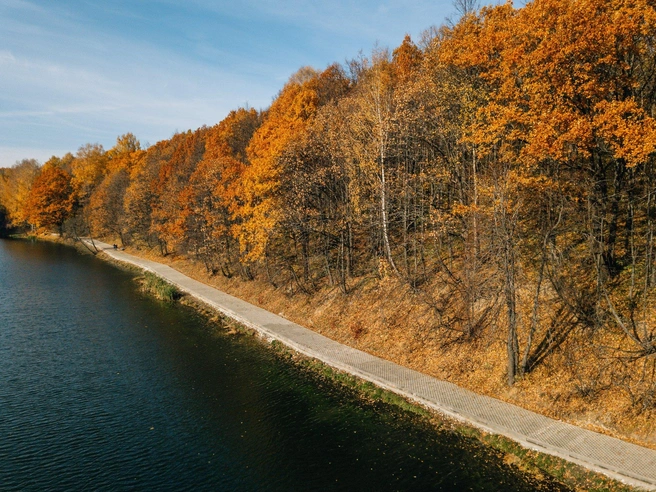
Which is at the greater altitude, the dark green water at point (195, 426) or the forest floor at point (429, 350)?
the forest floor at point (429, 350)

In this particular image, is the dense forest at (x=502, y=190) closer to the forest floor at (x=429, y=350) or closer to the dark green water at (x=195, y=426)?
the forest floor at (x=429, y=350)

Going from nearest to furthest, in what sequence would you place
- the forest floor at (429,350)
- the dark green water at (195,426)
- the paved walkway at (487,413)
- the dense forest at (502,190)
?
the paved walkway at (487,413), the dark green water at (195,426), the forest floor at (429,350), the dense forest at (502,190)

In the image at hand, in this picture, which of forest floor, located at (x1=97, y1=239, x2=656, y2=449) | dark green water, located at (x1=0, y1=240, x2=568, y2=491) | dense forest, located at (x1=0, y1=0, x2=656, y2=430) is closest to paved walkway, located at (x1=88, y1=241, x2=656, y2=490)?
forest floor, located at (x1=97, y1=239, x2=656, y2=449)

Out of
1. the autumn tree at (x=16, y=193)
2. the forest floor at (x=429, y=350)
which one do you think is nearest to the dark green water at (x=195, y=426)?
the forest floor at (x=429, y=350)

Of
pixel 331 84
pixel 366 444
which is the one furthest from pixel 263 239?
pixel 331 84

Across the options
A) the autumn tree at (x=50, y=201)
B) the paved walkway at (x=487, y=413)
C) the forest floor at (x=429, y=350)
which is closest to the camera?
the paved walkway at (x=487, y=413)

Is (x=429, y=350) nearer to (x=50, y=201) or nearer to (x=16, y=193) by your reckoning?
(x=50, y=201)

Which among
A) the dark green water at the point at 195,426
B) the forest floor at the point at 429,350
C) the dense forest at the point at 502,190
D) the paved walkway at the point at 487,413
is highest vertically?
the dense forest at the point at 502,190
